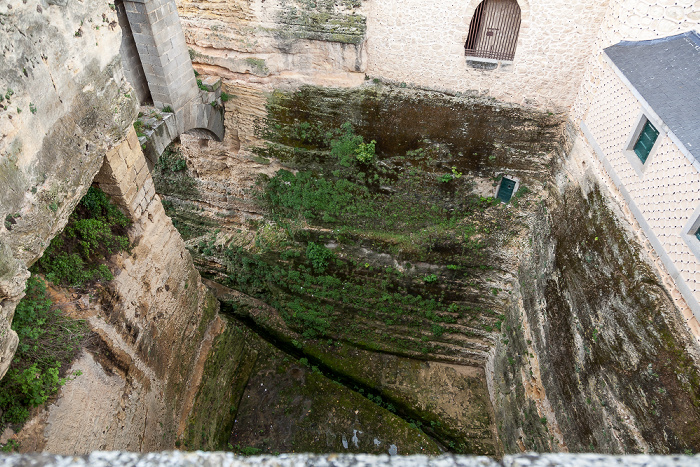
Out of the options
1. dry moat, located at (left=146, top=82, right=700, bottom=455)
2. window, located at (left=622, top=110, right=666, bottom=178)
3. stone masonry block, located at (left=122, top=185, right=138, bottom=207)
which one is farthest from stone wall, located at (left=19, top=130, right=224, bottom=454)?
window, located at (left=622, top=110, right=666, bottom=178)

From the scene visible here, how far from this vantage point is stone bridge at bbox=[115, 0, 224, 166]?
646cm

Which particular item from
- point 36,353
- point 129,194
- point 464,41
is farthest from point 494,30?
point 36,353

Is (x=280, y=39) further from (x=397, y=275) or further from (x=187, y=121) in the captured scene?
(x=397, y=275)

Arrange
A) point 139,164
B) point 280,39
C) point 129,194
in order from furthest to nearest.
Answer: point 280,39 → point 139,164 → point 129,194

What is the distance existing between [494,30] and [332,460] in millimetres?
7382

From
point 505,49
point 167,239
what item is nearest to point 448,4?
point 505,49

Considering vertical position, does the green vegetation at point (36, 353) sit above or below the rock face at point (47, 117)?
below

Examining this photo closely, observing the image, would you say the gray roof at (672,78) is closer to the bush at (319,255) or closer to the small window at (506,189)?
the small window at (506,189)

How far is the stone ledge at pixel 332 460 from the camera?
7.32 feet

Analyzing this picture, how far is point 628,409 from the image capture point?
5.54 meters

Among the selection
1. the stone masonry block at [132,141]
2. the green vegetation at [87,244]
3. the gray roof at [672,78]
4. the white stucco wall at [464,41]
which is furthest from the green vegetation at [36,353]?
the gray roof at [672,78]

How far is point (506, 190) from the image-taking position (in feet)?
28.6

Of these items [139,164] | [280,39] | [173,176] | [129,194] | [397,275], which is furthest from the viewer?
[173,176]

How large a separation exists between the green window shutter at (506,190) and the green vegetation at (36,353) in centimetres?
738
